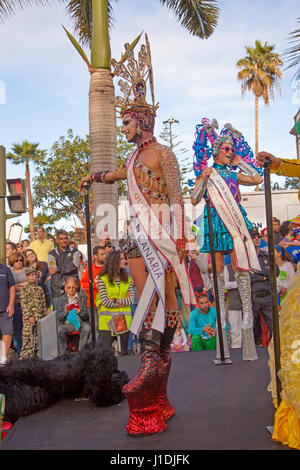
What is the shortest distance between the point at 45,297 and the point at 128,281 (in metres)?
1.44

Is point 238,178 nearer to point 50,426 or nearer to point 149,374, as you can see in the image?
point 149,374

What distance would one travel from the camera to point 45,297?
250 inches

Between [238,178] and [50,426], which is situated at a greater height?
[238,178]

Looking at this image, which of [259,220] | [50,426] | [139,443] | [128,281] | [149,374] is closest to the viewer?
[139,443]

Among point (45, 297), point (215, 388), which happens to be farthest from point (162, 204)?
point (45, 297)

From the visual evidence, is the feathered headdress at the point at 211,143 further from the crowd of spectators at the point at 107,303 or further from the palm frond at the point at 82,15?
the palm frond at the point at 82,15

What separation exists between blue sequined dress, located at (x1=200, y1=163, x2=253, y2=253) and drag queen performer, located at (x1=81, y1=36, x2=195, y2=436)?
1.43 m

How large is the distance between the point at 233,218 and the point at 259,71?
23.2m

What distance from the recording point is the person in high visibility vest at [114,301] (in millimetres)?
5309

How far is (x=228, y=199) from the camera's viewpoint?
161 inches

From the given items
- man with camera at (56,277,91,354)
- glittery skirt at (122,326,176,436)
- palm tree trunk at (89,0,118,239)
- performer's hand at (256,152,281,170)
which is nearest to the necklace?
performer's hand at (256,152,281,170)

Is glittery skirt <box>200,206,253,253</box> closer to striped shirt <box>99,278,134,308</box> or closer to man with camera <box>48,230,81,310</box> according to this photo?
striped shirt <box>99,278,134,308</box>

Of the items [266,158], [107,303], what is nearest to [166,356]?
[266,158]

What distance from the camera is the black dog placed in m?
3.06
